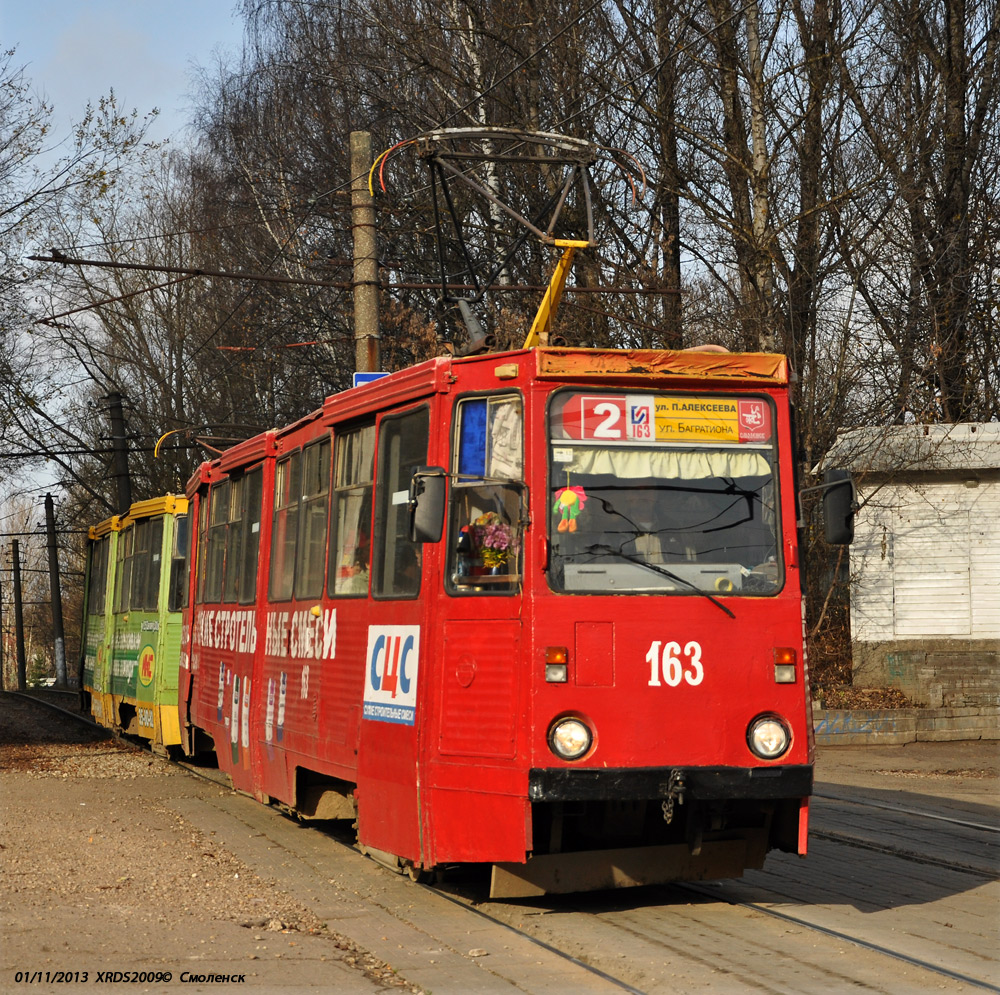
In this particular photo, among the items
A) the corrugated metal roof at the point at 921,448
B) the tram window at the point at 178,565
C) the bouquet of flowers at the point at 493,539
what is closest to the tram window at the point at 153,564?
the tram window at the point at 178,565

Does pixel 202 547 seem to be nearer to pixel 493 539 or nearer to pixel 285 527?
pixel 285 527

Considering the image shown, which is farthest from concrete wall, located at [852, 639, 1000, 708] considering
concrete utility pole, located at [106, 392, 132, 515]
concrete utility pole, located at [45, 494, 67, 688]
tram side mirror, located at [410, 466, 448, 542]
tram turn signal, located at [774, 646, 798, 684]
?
concrete utility pole, located at [45, 494, 67, 688]

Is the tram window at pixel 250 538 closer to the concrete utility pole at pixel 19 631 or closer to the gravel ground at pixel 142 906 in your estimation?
the gravel ground at pixel 142 906

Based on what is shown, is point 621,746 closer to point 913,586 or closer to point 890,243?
point 913,586

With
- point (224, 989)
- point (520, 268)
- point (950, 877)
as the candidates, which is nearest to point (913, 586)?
point (520, 268)

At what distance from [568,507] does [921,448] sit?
13.5 m

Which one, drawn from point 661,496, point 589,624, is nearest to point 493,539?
point 589,624

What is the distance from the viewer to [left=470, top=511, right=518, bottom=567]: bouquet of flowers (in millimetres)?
7194

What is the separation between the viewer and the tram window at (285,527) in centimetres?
1030

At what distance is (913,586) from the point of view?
64.3 feet

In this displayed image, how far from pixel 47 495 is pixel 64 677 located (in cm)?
611

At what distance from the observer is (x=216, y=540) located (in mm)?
13641

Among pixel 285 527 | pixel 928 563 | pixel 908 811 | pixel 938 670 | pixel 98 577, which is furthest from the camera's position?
pixel 98 577

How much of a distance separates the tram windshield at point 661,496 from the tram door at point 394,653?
0.92m
